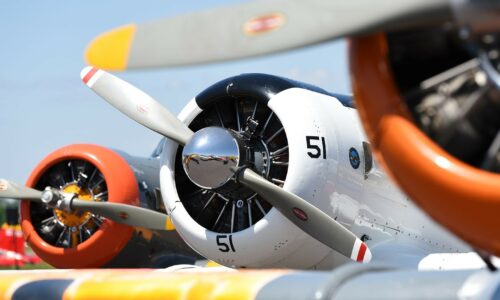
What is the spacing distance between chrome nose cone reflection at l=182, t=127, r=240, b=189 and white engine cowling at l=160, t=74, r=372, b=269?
32 cm

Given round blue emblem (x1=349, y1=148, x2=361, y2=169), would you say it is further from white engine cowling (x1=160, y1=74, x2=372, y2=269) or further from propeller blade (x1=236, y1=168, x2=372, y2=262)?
propeller blade (x1=236, y1=168, x2=372, y2=262)

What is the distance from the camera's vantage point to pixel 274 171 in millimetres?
7215

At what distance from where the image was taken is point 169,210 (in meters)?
7.61

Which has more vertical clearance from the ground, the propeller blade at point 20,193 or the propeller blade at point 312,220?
the propeller blade at point 312,220

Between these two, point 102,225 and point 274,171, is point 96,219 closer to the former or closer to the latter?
point 102,225

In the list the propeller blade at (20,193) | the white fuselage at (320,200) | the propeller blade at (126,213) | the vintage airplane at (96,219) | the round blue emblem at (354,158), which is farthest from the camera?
the propeller blade at (20,193)

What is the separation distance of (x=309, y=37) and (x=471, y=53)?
2.38 ft

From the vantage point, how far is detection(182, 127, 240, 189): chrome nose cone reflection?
685 centimetres

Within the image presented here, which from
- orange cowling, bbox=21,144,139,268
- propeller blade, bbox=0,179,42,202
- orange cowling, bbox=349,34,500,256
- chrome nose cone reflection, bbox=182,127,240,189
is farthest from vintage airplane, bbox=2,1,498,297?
orange cowling, bbox=349,34,500,256

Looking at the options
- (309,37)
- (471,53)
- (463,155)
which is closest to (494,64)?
(471,53)

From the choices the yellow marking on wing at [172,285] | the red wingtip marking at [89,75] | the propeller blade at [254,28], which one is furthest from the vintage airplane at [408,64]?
the red wingtip marking at [89,75]

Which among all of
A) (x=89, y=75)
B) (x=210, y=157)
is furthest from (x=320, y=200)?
(x=89, y=75)

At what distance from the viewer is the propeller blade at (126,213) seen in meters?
9.23

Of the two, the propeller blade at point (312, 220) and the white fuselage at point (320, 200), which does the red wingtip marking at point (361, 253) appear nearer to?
the propeller blade at point (312, 220)
